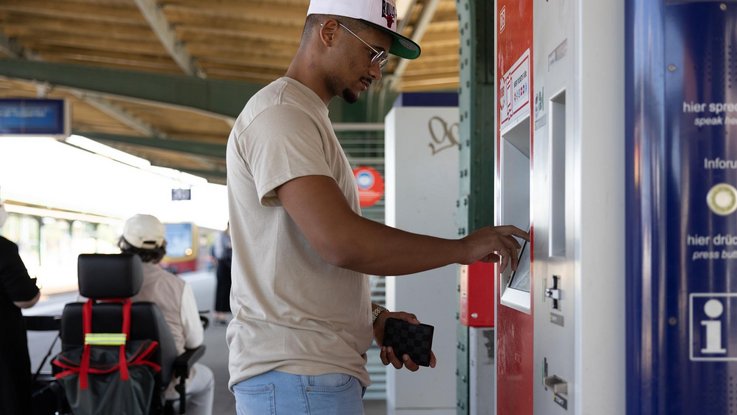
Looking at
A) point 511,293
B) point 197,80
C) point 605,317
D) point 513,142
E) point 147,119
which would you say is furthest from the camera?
point 147,119

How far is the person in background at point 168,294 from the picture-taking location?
5031mm

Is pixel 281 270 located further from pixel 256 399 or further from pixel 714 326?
pixel 714 326

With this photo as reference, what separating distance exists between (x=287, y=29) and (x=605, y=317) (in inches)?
306

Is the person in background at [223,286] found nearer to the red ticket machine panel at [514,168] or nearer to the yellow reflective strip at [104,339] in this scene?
the yellow reflective strip at [104,339]

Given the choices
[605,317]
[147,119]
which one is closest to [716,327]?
[605,317]

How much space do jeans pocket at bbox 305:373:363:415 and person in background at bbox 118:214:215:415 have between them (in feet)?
10.5

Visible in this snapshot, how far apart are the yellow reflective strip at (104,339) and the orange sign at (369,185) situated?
435cm

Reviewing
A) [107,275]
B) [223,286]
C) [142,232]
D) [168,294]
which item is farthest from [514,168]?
[223,286]

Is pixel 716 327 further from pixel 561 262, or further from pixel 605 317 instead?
pixel 561 262

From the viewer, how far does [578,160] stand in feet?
5.53

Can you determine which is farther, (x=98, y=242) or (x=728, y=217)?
(x=98, y=242)

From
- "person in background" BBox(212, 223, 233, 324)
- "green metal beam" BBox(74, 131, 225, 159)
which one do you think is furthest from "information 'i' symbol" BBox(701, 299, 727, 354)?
"green metal beam" BBox(74, 131, 225, 159)

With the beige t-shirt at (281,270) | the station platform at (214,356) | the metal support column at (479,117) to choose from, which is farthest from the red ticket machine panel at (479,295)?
the station platform at (214,356)

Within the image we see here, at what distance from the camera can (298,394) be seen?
1.82 m
